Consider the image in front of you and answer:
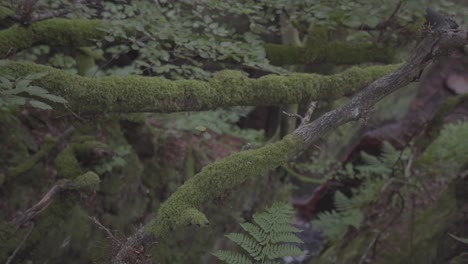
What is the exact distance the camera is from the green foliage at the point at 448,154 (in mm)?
5147

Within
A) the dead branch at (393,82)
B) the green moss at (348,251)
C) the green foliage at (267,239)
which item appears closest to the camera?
the green foliage at (267,239)

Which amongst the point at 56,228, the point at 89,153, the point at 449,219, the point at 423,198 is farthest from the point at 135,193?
the point at 423,198

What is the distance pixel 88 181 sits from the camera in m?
3.74

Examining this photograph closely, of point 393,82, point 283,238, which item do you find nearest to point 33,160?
point 283,238

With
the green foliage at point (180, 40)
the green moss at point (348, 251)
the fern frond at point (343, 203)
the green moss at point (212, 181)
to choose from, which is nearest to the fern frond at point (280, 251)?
the green moss at point (212, 181)

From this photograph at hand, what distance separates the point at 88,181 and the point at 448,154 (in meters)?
4.69

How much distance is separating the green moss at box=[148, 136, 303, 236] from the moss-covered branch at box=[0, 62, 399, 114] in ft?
2.17

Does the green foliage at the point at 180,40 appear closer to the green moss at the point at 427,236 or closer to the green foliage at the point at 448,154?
the green moss at the point at 427,236

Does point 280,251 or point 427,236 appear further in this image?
point 427,236

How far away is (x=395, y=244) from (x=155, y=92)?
3.25 m

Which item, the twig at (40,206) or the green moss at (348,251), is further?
the green moss at (348,251)

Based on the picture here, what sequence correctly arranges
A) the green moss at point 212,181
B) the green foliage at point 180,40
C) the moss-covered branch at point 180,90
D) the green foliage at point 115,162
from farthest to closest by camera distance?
1. the green foliage at point 115,162
2. the green foliage at point 180,40
3. the moss-covered branch at point 180,90
4. the green moss at point 212,181

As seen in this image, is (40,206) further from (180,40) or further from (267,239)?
(267,239)

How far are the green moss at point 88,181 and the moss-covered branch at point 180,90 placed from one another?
107 cm
